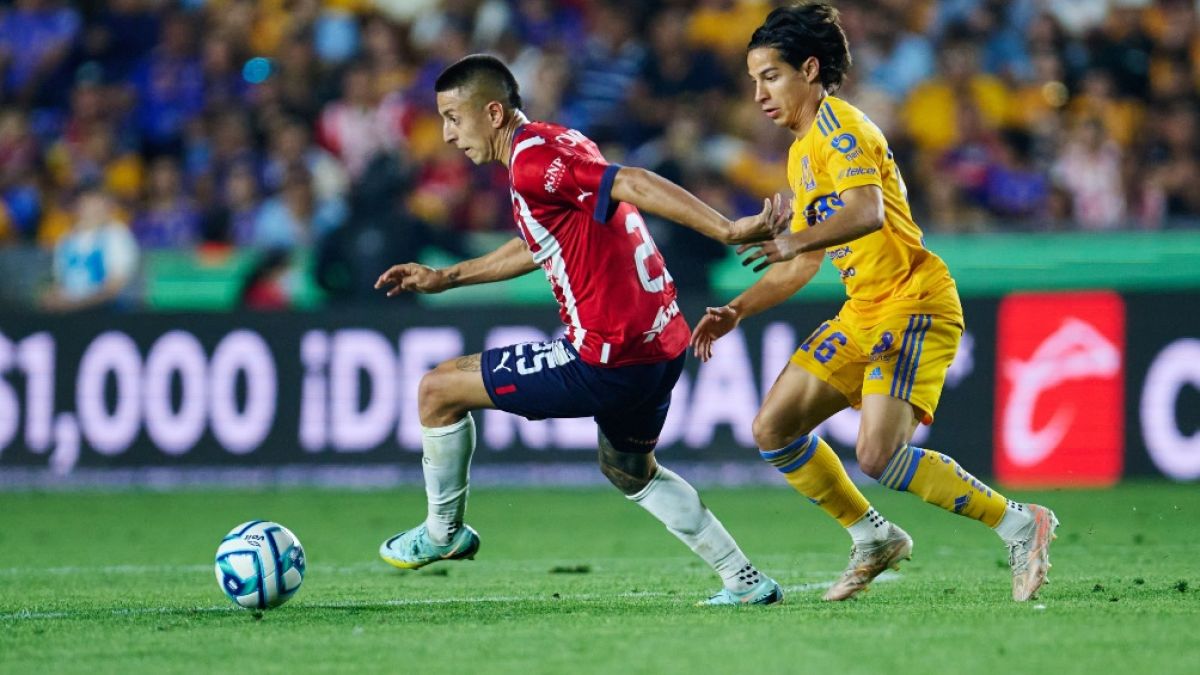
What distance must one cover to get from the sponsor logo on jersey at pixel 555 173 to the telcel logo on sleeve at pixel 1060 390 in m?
7.31

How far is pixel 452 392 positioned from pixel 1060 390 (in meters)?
7.05

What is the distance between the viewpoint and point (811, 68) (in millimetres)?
6801

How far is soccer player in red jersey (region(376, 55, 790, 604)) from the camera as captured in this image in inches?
253

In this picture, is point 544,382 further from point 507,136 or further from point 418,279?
point 507,136

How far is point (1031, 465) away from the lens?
41.5ft

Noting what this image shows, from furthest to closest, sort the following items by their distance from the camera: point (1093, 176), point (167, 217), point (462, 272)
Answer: point (167, 217) → point (1093, 176) → point (462, 272)

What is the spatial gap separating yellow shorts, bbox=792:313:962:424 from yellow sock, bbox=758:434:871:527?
0.29 meters

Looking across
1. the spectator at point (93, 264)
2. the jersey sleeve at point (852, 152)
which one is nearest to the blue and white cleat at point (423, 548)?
the jersey sleeve at point (852, 152)

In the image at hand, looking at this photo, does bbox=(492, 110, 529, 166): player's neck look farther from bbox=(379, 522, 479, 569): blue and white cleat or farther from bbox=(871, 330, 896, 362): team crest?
bbox=(871, 330, 896, 362): team crest

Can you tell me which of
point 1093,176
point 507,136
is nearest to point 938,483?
point 507,136

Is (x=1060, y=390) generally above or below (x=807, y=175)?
below

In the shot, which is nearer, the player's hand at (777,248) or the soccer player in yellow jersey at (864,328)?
the player's hand at (777,248)

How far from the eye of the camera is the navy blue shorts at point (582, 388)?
658 centimetres

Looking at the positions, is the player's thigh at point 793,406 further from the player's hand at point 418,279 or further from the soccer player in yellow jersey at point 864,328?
the player's hand at point 418,279
